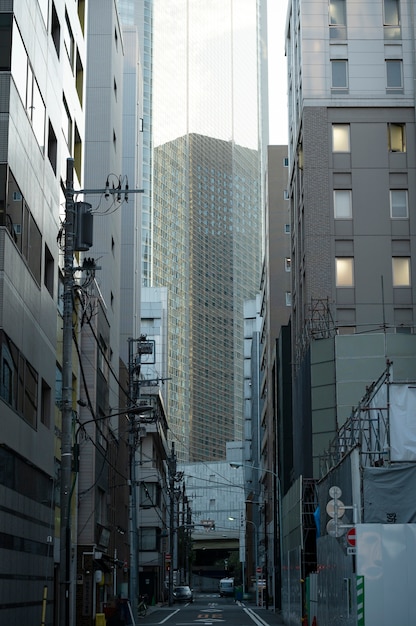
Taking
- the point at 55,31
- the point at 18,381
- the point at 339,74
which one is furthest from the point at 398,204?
the point at 18,381

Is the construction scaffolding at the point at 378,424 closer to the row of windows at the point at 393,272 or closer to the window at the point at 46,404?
the window at the point at 46,404

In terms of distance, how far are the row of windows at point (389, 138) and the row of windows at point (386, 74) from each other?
2.33 metres

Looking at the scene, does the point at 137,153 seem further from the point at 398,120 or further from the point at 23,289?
the point at 23,289

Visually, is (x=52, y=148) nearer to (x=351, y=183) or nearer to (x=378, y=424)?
(x=378, y=424)

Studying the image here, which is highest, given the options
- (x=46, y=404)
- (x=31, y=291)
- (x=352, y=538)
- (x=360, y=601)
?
(x=31, y=291)

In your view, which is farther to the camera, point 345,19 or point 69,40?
point 345,19

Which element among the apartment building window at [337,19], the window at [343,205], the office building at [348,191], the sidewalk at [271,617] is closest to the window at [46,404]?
the office building at [348,191]

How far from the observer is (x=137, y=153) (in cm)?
7712

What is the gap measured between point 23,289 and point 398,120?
35.3 m

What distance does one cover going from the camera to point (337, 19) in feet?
193

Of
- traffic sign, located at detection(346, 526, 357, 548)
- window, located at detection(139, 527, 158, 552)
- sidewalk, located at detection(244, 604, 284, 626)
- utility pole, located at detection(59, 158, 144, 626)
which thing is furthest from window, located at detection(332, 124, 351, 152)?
window, located at detection(139, 527, 158, 552)

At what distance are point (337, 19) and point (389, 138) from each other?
25.8 feet

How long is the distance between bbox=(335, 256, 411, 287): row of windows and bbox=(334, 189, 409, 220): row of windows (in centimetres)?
247

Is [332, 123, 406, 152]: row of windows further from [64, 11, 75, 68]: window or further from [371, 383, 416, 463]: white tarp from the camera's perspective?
[371, 383, 416, 463]: white tarp
